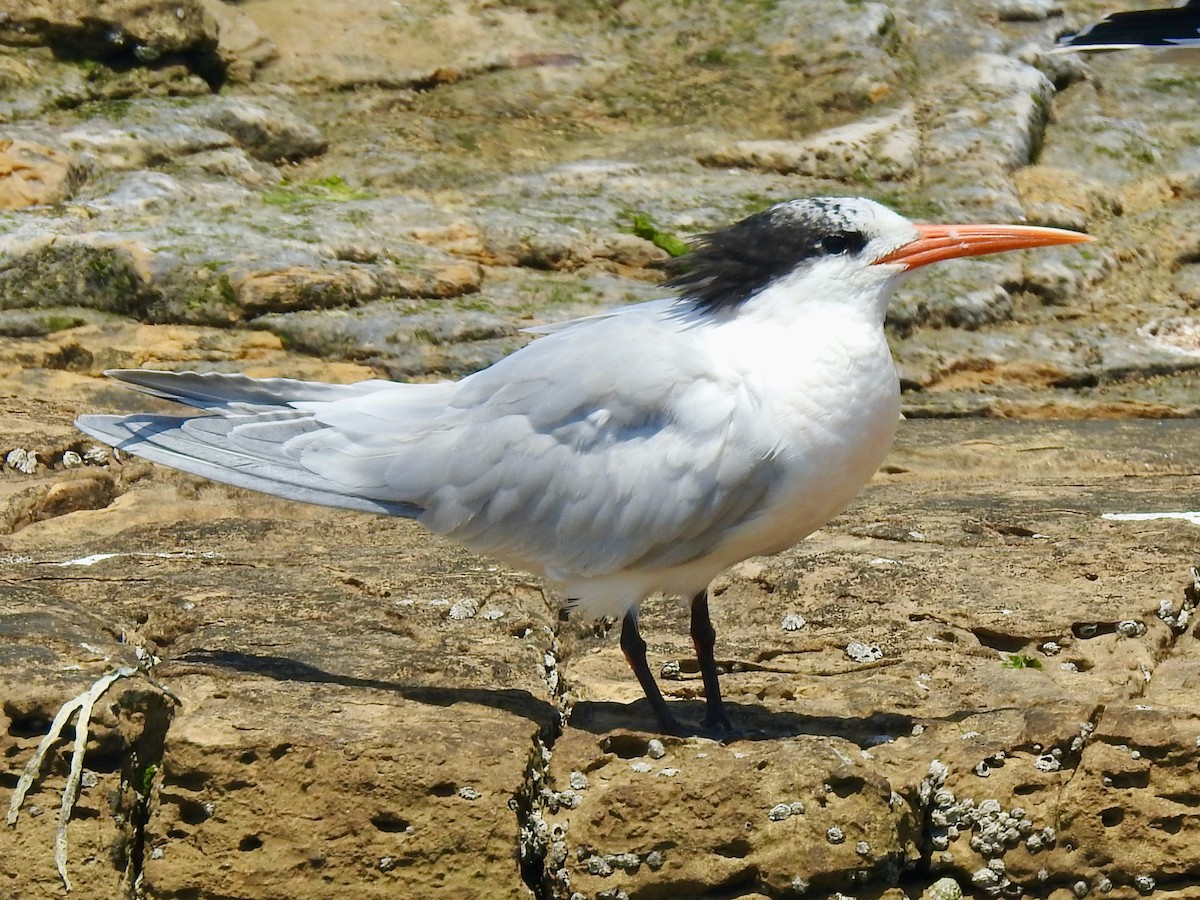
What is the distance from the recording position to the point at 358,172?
888 centimetres

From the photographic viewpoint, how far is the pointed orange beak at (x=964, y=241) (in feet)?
13.6

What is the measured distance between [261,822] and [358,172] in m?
5.89

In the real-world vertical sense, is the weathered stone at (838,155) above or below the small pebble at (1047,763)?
above

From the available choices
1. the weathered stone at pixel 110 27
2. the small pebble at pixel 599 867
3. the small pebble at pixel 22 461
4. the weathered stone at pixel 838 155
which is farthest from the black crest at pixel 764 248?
the weathered stone at pixel 110 27

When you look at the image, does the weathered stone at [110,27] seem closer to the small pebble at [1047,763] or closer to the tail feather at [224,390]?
the tail feather at [224,390]

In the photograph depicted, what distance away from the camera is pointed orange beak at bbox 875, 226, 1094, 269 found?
163 inches

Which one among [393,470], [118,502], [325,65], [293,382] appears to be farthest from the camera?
[325,65]

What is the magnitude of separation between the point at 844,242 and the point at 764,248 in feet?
0.70

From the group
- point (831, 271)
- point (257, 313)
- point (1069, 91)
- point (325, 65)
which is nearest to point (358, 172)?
point (325, 65)

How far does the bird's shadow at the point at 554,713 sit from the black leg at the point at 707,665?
46mm

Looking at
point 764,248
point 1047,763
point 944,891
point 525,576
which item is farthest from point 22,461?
point 1047,763

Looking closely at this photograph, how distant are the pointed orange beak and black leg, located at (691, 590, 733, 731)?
3.47ft

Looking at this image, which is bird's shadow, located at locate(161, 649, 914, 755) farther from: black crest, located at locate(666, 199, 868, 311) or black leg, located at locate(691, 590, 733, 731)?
black crest, located at locate(666, 199, 868, 311)

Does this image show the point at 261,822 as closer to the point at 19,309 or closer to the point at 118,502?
the point at 118,502
